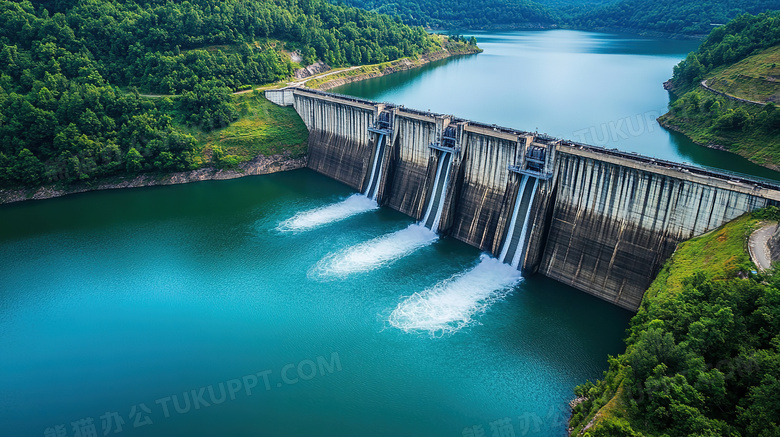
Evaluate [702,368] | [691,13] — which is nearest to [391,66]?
[691,13]

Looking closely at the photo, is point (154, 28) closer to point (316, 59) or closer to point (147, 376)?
point (316, 59)

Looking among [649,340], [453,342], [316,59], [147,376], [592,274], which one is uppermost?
[316,59]

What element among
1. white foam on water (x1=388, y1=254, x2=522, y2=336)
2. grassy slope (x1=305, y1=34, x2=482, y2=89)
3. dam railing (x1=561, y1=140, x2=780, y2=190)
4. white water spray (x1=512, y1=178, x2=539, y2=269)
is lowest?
white foam on water (x1=388, y1=254, x2=522, y2=336)

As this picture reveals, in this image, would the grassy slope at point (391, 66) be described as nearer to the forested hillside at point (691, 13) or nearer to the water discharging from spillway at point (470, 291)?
the water discharging from spillway at point (470, 291)

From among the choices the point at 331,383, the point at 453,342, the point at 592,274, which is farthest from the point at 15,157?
the point at 592,274

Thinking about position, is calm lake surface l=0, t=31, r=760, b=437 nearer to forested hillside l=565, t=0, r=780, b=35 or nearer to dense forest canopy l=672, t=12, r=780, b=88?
dense forest canopy l=672, t=12, r=780, b=88

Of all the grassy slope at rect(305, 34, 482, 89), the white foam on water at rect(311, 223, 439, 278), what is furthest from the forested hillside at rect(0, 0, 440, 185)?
the white foam on water at rect(311, 223, 439, 278)
